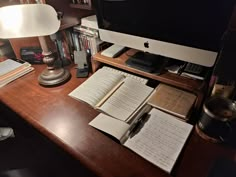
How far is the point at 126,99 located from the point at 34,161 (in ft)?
1.87

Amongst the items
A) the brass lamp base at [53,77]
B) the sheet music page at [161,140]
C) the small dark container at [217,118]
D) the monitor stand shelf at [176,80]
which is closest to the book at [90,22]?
the monitor stand shelf at [176,80]

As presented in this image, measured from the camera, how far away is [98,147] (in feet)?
2.23

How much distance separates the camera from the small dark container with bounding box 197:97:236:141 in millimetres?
647

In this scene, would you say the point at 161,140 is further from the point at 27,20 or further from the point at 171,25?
the point at 27,20

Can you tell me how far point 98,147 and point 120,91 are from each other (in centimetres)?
30

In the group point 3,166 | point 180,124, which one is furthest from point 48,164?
point 180,124

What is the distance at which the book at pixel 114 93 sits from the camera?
0.79m

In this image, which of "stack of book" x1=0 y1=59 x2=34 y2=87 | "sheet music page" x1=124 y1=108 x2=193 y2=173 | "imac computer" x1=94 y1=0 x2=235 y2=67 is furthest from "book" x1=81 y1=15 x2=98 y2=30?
"sheet music page" x1=124 y1=108 x2=193 y2=173

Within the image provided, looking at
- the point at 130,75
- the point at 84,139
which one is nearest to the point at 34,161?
the point at 84,139

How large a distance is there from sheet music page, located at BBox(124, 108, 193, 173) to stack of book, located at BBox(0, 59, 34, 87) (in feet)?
2.62

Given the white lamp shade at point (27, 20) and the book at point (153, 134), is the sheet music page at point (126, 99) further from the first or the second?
the white lamp shade at point (27, 20)

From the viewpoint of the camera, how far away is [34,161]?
0.92m

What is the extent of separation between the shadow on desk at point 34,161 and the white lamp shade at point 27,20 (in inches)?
17.9

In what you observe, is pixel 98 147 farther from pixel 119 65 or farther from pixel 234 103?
pixel 234 103
